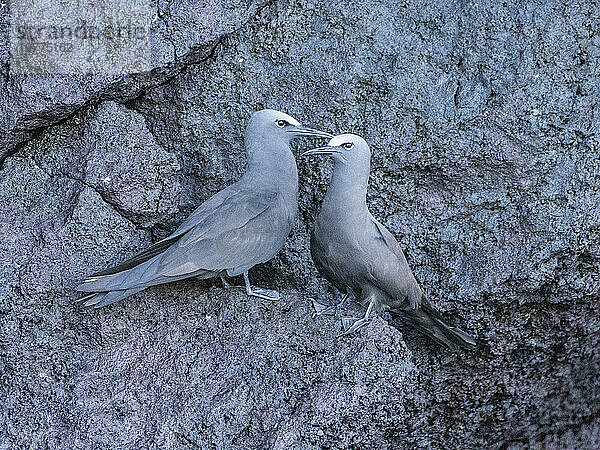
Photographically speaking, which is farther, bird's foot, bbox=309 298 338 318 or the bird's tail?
the bird's tail

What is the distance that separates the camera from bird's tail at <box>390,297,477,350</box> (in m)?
3.03

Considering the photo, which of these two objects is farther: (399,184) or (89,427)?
(399,184)

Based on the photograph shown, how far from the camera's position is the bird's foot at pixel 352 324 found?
2803mm

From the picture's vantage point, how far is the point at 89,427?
276cm

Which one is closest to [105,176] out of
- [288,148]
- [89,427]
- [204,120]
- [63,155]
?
[63,155]

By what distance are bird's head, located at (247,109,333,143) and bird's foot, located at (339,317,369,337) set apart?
2.32 feet

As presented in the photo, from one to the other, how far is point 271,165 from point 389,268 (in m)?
0.59

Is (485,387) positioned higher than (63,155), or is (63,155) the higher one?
(63,155)

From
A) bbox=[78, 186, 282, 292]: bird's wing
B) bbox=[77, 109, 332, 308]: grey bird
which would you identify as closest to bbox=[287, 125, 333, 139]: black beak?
bbox=[77, 109, 332, 308]: grey bird

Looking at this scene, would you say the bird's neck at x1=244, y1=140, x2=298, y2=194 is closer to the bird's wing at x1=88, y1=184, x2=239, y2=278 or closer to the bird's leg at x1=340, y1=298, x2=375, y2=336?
the bird's wing at x1=88, y1=184, x2=239, y2=278

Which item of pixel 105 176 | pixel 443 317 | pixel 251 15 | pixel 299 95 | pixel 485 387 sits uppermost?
pixel 251 15

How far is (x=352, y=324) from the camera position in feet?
9.29

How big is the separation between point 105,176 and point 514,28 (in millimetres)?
1713

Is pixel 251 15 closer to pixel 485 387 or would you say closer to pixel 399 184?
pixel 399 184
